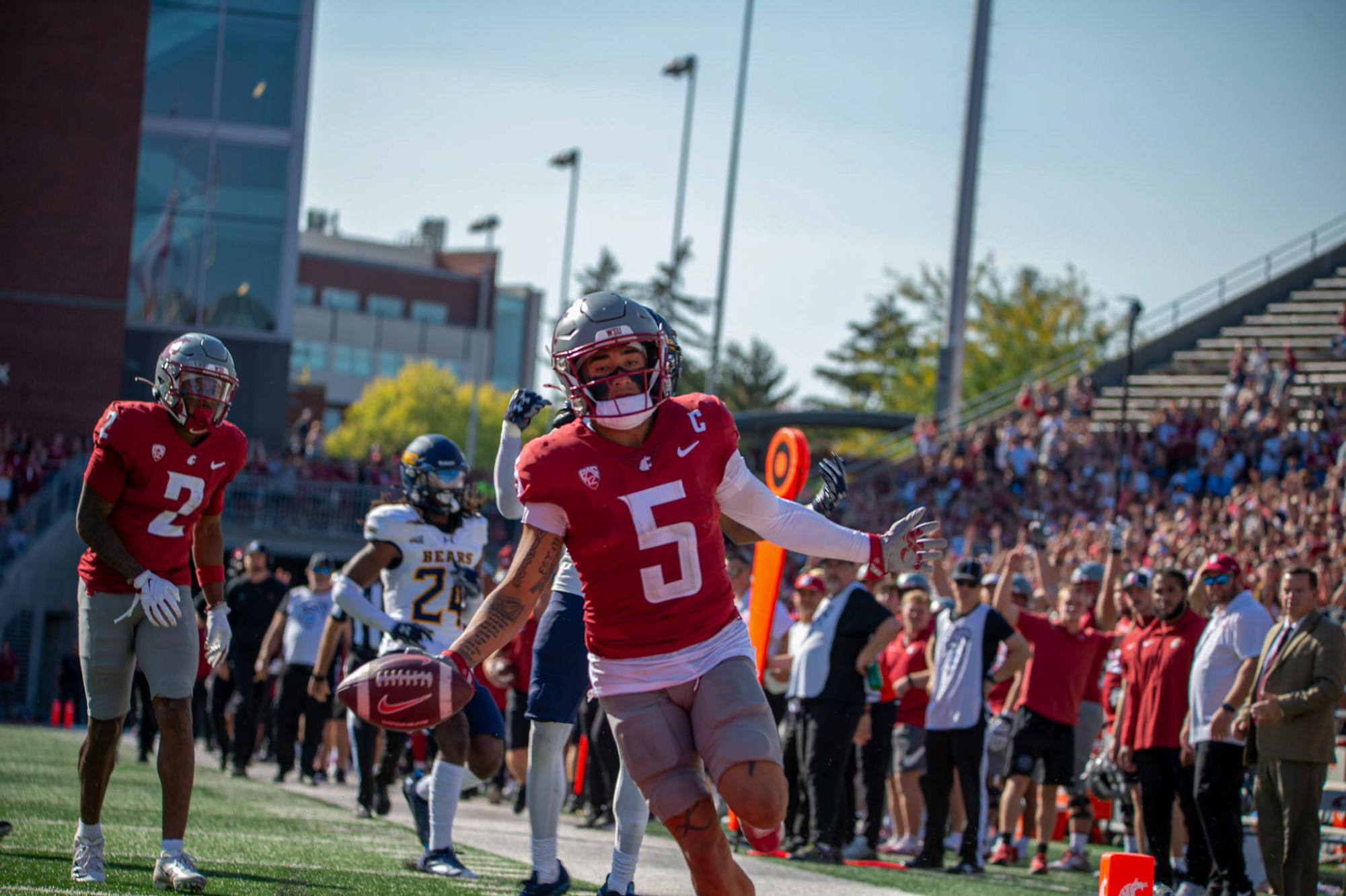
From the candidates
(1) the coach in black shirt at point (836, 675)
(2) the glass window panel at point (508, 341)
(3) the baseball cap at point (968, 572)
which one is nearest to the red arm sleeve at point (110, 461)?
(1) the coach in black shirt at point (836, 675)

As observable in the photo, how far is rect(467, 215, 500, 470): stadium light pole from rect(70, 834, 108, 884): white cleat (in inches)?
1745

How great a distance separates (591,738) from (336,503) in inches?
695

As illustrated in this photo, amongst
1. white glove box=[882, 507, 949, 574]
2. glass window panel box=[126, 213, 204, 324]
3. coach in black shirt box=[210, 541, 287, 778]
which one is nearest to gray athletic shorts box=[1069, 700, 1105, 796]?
coach in black shirt box=[210, 541, 287, 778]

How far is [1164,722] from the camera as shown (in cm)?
909

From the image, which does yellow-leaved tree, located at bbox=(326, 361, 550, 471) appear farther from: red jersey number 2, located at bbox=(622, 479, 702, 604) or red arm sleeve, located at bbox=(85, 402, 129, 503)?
red jersey number 2, located at bbox=(622, 479, 702, 604)

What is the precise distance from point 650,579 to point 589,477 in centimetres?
36

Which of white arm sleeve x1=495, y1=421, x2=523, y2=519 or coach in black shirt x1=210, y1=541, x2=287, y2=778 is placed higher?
white arm sleeve x1=495, y1=421, x2=523, y2=519

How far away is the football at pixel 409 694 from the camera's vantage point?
434 centimetres

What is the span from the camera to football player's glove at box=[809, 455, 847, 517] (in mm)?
5766

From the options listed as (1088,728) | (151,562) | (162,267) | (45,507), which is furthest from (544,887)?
(162,267)

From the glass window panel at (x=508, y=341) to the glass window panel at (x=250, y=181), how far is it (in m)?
56.1

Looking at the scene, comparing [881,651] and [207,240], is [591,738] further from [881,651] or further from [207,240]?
[207,240]

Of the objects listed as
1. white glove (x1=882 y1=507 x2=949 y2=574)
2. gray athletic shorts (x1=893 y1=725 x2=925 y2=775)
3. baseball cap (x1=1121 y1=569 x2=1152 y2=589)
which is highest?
white glove (x1=882 y1=507 x2=949 y2=574)

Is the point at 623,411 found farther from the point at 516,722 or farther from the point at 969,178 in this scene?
the point at 969,178
